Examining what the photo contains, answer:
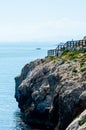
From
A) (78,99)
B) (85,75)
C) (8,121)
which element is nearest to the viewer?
(78,99)

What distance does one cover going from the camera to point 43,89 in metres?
69.8

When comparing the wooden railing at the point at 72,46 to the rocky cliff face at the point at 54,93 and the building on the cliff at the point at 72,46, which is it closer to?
the building on the cliff at the point at 72,46

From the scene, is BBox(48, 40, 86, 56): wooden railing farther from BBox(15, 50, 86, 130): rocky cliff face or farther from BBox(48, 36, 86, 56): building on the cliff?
BBox(15, 50, 86, 130): rocky cliff face

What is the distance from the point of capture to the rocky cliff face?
54031 mm

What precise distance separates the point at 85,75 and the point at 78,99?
6130mm

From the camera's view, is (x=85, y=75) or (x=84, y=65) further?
(x=84, y=65)

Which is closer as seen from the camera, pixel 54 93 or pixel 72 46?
pixel 54 93

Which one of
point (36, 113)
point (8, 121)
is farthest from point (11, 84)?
point (36, 113)

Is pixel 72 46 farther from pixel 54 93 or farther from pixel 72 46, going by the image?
pixel 54 93

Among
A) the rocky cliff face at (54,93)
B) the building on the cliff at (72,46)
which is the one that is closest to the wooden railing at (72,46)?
the building on the cliff at (72,46)

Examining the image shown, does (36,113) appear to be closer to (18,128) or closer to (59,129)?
(18,128)

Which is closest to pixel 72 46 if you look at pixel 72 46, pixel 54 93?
pixel 72 46

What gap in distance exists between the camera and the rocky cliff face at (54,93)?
54.0 meters

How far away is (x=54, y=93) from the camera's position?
61.0 metres
